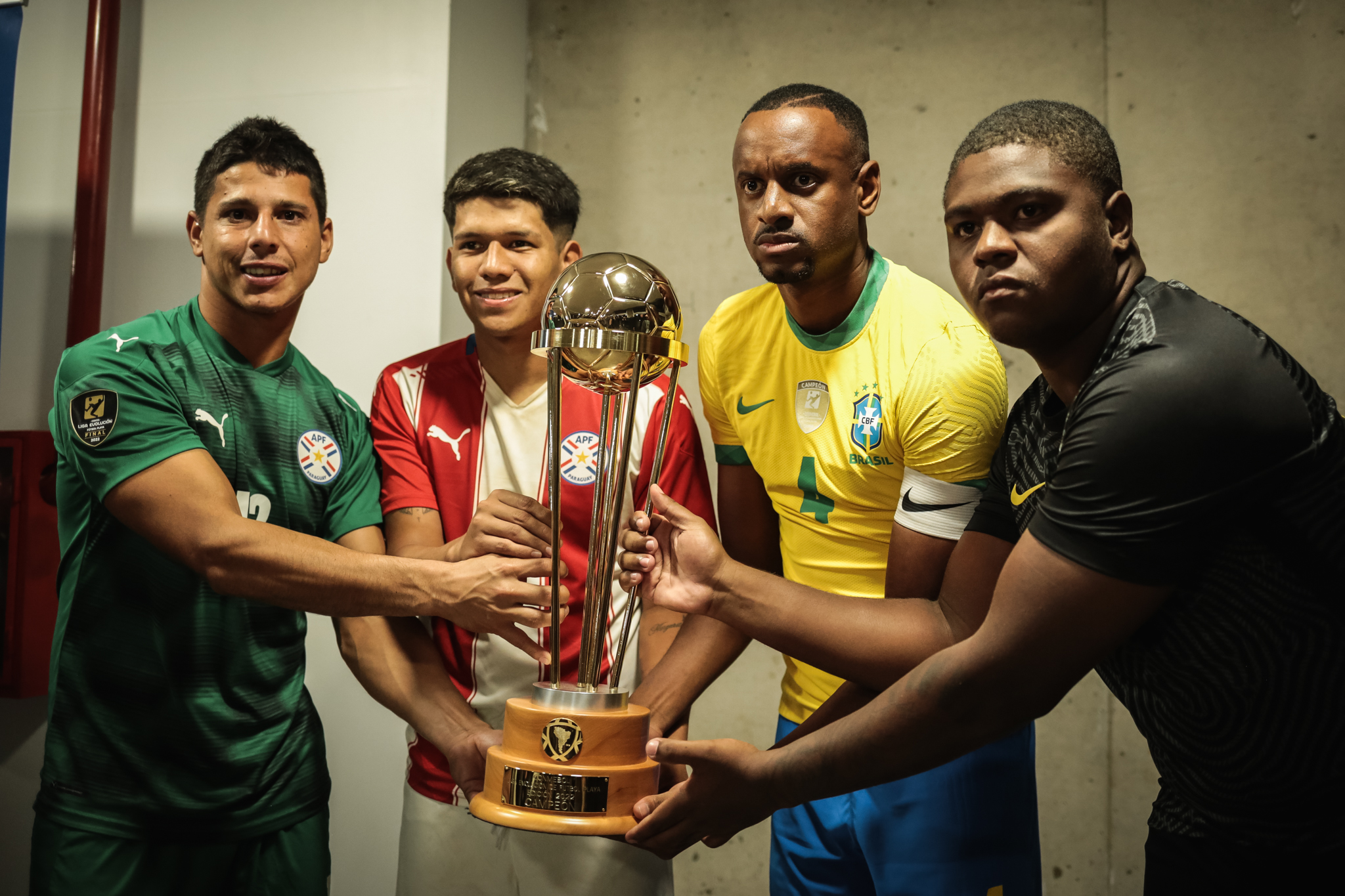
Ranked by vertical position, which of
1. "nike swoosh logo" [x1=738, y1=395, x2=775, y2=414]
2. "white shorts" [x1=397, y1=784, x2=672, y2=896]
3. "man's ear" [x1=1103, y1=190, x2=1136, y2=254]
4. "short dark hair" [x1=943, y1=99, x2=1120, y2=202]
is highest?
"short dark hair" [x1=943, y1=99, x2=1120, y2=202]

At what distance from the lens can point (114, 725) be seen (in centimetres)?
182

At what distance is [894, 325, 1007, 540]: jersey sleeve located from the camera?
5.34ft

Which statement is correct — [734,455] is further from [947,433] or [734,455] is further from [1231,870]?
[1231,870]

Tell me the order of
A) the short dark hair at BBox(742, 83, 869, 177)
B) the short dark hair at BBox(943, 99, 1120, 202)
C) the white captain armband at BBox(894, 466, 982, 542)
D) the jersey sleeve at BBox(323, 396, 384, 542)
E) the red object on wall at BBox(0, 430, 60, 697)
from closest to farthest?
1. the short dark hair at BBox(943, 99, 1120, 202)
2. the white captain armband at BBox(894, 466, 982, 542)
3. the short dark hair at BBox(742, 83, 869, 177)
4. the jersey sleeve at BBox(323, 396, 384, 542)
5. the red object on wall at BBox(0, 430, 60, 697)

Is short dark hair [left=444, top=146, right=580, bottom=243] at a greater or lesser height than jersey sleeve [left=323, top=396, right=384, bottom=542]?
greater

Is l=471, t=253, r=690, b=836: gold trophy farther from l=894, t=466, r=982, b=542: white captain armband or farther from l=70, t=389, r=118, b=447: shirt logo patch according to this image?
l=70, t=389, r=118, b=447: shirt logo patch

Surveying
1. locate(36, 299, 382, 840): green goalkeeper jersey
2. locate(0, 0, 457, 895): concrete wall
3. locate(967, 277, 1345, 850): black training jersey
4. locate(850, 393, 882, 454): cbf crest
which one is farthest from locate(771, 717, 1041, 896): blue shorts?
locate(0, 0, 457, 895): concrete wall

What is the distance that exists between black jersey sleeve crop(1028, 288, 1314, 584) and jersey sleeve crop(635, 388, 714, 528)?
88 cm

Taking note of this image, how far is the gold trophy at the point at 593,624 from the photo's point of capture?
136 cm

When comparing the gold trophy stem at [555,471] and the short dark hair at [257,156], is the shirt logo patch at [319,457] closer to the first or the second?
the short dark hair at [257,156]

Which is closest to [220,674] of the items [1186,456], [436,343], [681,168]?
[436,343]

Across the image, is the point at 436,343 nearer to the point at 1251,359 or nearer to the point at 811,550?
the point at 811,550

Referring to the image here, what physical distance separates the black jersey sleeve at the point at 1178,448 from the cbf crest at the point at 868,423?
59 centimetres

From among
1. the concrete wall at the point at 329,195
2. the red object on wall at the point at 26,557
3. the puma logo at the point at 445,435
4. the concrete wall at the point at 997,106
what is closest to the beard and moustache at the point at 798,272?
the puma logo at the point at 445,435
